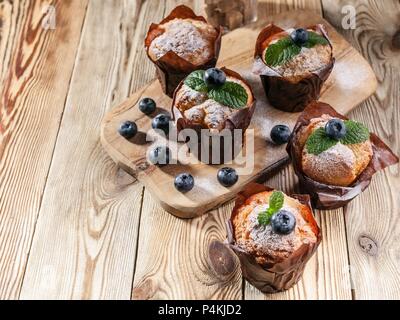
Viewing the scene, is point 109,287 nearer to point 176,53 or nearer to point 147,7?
point 176,53

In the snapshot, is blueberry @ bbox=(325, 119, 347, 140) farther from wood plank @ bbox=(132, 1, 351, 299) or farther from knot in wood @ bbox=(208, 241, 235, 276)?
knot in wood @ bbox=(208, 241, 235, 276)

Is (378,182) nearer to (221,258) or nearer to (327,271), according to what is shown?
(327,271)

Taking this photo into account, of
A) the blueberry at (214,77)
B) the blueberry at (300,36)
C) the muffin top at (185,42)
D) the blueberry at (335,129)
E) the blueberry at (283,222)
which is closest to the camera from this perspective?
the blueberry at (283,222)

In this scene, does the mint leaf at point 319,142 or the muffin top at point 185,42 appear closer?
the mint leaf at point 319,142

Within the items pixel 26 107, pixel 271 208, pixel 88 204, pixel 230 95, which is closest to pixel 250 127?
pixel 230 95

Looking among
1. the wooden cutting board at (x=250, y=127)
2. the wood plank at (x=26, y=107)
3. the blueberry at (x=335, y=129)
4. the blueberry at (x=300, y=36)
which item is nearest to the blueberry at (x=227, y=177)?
the wooden cutting board at (x=250, y=127)

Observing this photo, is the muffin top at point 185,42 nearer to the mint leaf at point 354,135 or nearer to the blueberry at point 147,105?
the blueberry at point 147,105
